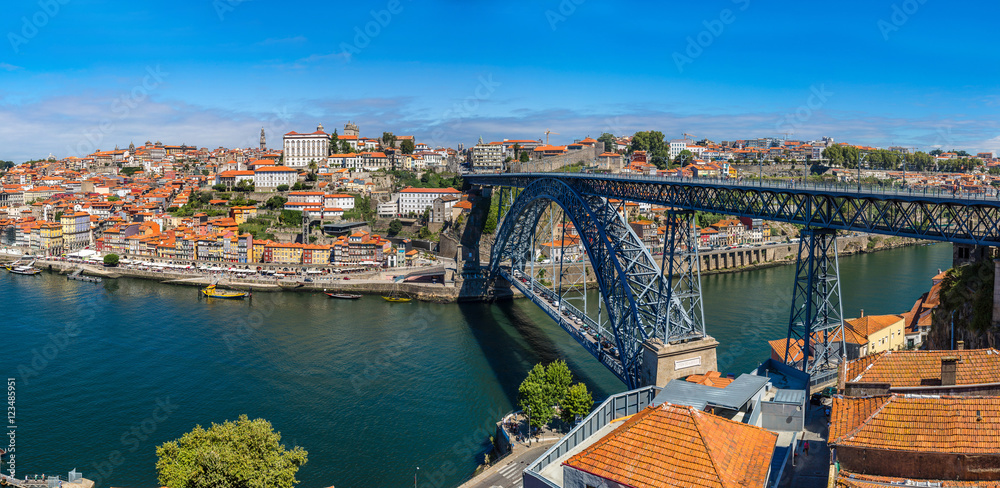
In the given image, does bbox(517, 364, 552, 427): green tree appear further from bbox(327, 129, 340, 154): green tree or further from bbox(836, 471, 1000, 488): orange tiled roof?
bbox(327, 129, 340, 154): green tree

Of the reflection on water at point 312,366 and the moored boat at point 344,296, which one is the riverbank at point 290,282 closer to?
the moored boat at point 344,296

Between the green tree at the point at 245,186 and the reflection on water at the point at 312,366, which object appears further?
the green tree at the point at 245,186

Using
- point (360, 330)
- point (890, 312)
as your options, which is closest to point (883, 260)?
point (890, 312)

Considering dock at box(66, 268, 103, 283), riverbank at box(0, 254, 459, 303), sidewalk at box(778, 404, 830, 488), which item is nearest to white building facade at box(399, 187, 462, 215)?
riverbank at box(0, 254, 459, 303)

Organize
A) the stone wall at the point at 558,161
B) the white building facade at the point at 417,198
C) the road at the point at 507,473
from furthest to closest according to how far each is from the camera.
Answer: the white building facade at the point at 417,198
the stone wall at the point at 558,161
the road at the point at 507,473

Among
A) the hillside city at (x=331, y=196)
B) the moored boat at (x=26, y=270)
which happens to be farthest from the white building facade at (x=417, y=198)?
the moored boat at (x=26, y=270)
